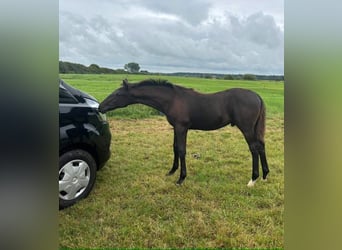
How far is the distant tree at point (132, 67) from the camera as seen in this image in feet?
6.60

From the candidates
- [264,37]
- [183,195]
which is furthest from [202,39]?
[183,195]

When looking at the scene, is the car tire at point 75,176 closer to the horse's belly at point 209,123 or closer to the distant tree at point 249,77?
the horse's belly at point 209,123

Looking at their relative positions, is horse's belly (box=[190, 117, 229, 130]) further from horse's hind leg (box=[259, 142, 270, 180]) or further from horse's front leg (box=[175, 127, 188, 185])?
horse's hind leg (box=[259, 142, 270, 180])

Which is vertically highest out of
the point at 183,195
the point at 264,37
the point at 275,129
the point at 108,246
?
the point at 264,37

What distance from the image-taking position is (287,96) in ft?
3.67

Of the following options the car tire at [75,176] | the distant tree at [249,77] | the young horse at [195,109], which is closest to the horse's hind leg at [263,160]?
the young horse at [195,109]

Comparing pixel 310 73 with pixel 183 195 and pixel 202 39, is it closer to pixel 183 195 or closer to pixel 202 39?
pixel 202 39

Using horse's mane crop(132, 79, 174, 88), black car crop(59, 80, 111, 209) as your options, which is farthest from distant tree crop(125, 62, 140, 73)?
black car crop(59, 80, 111, 209)

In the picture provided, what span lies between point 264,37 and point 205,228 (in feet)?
4.18

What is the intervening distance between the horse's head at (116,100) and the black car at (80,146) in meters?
0.06

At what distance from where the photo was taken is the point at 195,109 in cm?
232

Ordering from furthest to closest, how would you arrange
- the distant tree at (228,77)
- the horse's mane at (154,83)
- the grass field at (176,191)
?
1. the horse's mane at (154,83)
2. the distant tree at (228,77)
3. the grass field at (176,191)

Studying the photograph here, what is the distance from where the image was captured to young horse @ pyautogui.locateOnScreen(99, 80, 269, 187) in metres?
2.17

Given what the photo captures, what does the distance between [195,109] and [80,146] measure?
92 cm
